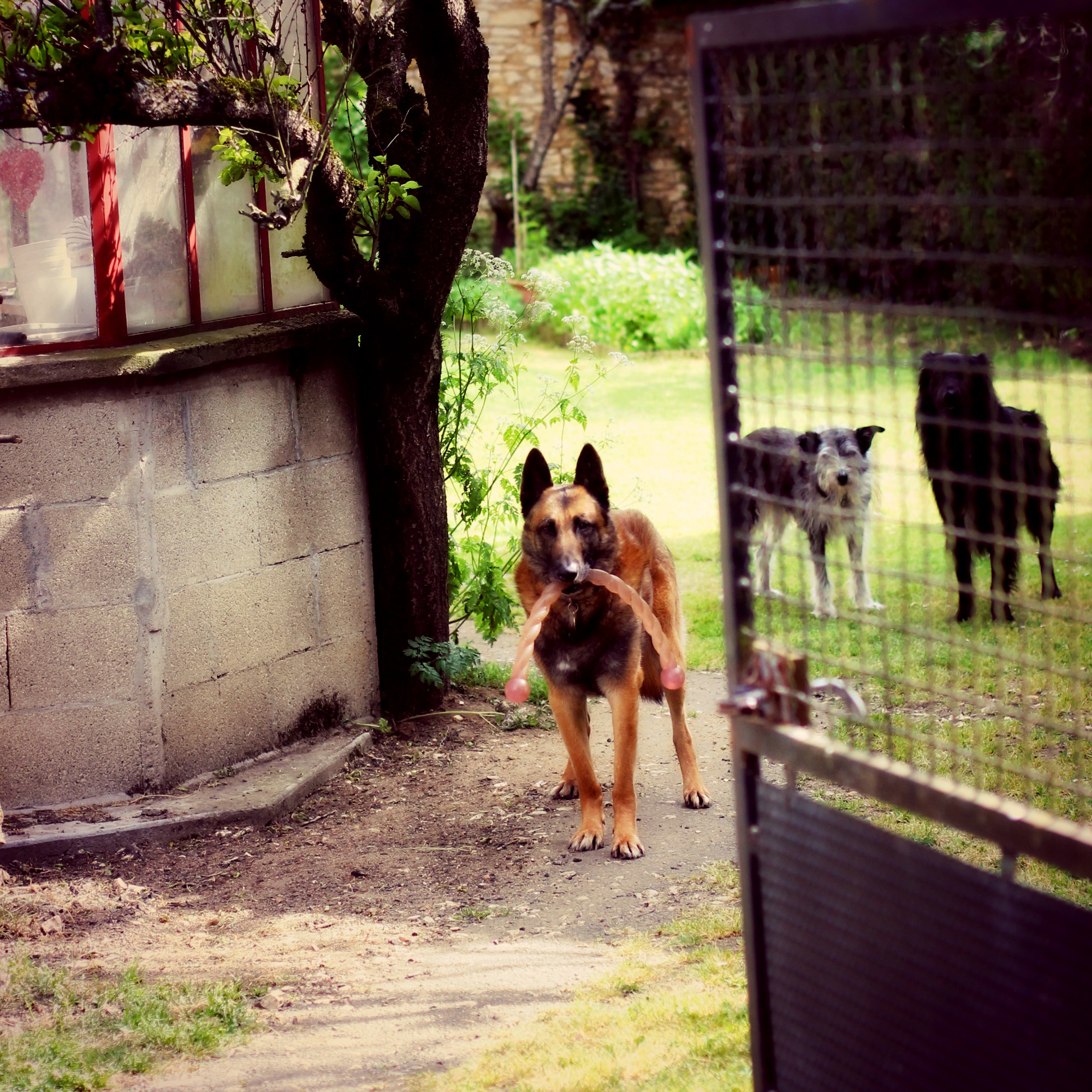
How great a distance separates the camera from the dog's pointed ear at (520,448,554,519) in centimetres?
518

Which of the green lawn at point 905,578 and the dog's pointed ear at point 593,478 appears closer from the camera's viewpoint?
the green lawn at point 905,578

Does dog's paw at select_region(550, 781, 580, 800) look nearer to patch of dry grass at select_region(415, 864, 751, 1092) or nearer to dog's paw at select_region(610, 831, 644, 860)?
dog's paw at select_region(610, 831, 644, 860)

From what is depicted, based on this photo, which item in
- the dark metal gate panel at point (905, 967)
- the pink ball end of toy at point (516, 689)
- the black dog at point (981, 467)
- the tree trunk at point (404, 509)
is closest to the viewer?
the dark metal gate panel at point (905, 967)

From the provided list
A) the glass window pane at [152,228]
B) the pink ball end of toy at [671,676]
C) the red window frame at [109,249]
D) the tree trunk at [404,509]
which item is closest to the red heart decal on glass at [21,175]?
the red window frame at [109,249]

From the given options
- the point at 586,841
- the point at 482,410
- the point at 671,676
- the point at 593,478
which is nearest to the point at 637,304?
the point at 482,410

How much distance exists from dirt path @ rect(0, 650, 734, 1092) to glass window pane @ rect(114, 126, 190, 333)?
2110mm

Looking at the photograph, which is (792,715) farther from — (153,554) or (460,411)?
(460,411)

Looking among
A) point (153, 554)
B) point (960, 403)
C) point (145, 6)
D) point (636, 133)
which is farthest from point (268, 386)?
point (636, 133)

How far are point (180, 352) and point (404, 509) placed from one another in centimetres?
143

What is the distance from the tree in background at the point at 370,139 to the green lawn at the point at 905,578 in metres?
0.97

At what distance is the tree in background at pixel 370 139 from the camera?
168 inches

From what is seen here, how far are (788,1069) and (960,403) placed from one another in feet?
15.5

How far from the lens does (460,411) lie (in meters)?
6.48

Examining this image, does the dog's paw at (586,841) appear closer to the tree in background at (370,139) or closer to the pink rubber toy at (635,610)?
the pink rubber toy at (635,610)
